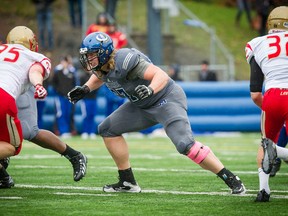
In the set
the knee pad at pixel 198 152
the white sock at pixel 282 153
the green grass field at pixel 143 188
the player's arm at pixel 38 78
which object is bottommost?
the green grass field at pixel 143 188

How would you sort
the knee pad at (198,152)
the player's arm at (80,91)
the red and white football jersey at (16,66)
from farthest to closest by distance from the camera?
the player's arm at (80,91), the knee pad at (198,152), the red and white football jersey at (16,66)

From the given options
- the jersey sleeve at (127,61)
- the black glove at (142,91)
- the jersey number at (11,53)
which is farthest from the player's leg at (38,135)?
the black glove at (142,91)

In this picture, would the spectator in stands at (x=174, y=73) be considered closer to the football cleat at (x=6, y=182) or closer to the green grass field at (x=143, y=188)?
the green grass field at (x=143, y=188)

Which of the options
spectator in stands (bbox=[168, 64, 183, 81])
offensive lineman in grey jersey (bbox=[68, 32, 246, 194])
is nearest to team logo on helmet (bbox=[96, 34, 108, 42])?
offensive lineman in grey jersey (bbox=[68, 32, 246, 194])

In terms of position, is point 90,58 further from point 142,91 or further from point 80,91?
point 142,91

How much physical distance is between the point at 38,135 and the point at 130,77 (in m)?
1.10

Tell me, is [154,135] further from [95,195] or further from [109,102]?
[95,195]

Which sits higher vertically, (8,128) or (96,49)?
(96,49)

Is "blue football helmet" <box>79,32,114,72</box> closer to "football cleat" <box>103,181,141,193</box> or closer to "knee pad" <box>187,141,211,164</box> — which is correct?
"knee pad" <box>187,141,211,164</box>

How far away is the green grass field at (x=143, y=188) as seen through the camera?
7332mm

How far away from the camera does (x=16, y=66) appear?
7781mm

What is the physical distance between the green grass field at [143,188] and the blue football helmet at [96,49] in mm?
1165

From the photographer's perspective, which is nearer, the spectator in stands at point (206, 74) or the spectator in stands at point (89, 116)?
the spectator in stands at point (89, 116)

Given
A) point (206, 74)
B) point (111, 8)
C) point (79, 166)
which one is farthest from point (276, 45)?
point (111, 8)
